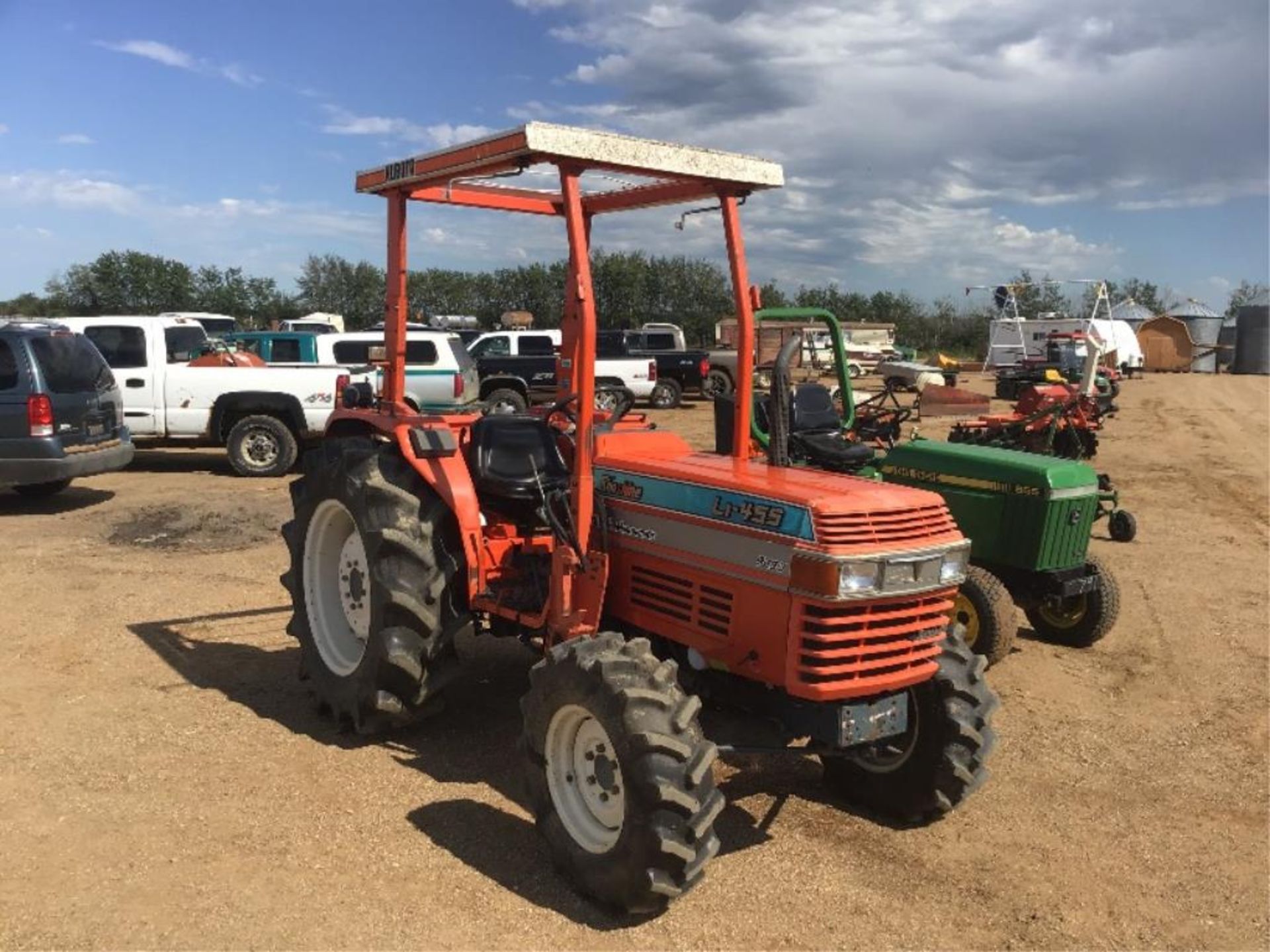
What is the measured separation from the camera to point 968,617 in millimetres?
6180

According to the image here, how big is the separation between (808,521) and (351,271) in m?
63.8

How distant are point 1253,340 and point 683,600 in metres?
44.2

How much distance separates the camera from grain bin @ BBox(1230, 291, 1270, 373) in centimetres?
4038

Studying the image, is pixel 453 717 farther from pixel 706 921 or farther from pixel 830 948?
pixel 830 948

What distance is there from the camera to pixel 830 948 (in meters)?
3.36

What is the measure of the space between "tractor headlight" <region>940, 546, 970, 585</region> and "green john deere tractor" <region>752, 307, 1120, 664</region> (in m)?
2.44

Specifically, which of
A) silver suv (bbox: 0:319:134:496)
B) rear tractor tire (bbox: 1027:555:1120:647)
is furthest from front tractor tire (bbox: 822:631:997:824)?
silver suv (bbox: 0:319:134:496)

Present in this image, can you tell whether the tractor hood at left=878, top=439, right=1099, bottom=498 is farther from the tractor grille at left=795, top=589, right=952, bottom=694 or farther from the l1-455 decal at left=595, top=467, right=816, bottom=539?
the l1-455 decal at left=595, top=467, right=816, bottom=539

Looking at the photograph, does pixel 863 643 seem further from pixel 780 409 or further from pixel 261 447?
pixel 261 447

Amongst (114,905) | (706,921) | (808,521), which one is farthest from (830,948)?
(114,905)

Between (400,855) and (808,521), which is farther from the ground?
(808,521)

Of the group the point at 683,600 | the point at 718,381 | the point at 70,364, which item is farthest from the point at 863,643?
the point at 718,381

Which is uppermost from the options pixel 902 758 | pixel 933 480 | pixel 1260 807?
pixel 933 480

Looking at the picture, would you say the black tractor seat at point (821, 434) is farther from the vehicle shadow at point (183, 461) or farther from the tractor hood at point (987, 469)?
the vehicle shadow at point (183, 461)
